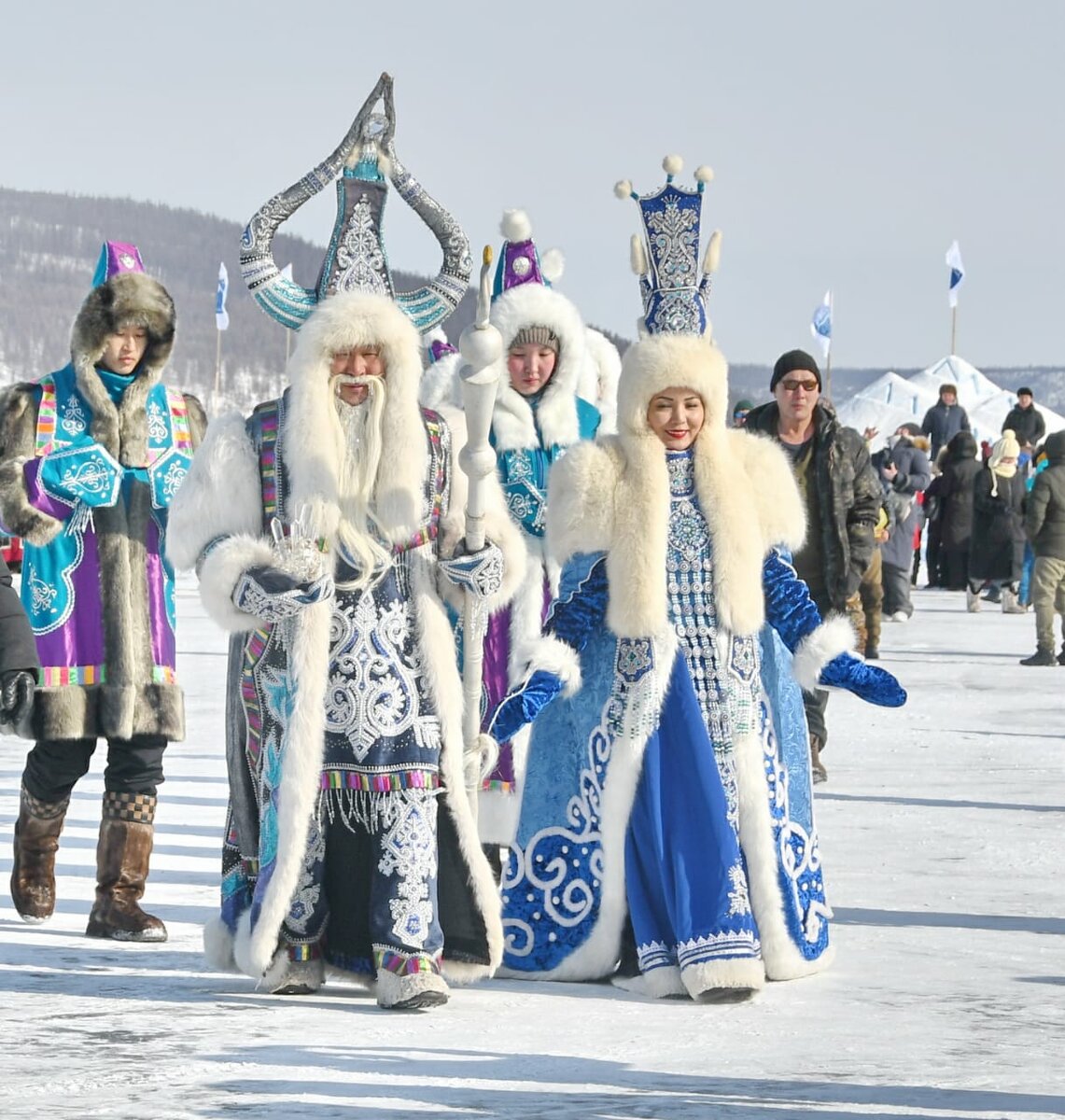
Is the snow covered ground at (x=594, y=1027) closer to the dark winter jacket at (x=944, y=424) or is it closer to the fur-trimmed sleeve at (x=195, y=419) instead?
the fur-trimmed sleeve at (x=195, y=419)

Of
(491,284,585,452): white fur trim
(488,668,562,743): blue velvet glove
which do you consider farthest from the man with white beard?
(491,284,585,452): white fur trim

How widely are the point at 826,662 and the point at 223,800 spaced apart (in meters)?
3.96

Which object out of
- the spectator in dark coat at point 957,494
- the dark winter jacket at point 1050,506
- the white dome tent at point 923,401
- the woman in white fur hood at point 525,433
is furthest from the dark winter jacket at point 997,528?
the white dome tent at point 923,401

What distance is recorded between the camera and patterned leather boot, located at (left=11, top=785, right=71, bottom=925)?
6941 millimetres

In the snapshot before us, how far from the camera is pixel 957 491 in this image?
81.4ft

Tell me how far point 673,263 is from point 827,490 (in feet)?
9.74

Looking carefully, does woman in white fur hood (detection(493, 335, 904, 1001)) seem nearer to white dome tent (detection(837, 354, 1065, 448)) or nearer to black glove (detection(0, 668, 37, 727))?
black glove (detection(0, 668, 37, 727))

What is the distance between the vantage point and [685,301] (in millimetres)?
6555

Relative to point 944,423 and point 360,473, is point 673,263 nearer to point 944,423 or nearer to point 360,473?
point 360,473

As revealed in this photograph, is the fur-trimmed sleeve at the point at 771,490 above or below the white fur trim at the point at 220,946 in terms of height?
above

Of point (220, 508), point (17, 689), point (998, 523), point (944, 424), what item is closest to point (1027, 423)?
point (944, 424)

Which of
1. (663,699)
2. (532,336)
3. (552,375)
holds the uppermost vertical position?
(532,336)

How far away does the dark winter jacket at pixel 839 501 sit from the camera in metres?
9.41

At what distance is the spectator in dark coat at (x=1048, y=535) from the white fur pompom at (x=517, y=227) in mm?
7680
